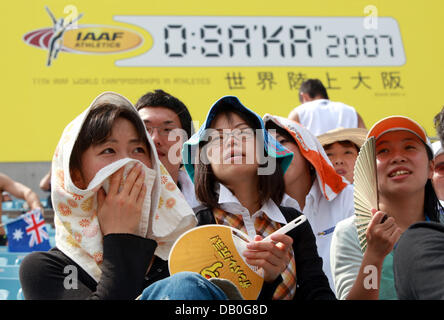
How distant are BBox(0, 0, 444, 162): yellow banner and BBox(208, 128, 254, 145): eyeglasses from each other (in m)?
4.28

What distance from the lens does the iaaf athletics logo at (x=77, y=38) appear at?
245 inches

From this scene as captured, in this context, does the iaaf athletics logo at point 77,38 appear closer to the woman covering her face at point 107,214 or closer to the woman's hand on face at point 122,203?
the woman covering her face at point 107,214

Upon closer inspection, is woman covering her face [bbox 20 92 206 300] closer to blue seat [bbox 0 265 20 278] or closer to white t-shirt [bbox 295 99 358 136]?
blue seat [bbox 0 265 20 278]

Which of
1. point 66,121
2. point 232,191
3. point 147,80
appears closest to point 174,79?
point 147,80

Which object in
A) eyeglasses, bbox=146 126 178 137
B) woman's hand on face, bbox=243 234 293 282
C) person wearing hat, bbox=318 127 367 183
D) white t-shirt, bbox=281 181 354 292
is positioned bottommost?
woman's hand on face, bbox=243 234 293 282

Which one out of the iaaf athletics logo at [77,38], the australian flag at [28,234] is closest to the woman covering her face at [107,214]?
the australian flag at [28,234]

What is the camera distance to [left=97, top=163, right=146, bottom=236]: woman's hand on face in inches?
65.1

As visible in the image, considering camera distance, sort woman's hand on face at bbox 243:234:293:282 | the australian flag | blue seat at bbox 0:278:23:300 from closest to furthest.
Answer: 1. woman's hand on face at bbox 243:234:293:282
2. blue seat at bbox 0:278:23:300
3. the australian flag

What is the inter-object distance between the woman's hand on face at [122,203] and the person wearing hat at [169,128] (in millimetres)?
579

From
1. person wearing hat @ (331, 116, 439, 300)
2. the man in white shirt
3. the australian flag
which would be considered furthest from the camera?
the man in white shirt

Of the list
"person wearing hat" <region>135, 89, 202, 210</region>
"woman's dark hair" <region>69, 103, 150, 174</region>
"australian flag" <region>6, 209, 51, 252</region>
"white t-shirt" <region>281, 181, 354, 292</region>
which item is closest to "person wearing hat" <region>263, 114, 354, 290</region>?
"white t-shirt" <region>281, 181, 354, 292</region>

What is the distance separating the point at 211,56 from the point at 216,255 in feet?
16.4

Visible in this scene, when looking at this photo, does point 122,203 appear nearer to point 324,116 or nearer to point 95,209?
point 95,209

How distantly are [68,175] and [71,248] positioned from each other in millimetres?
204
